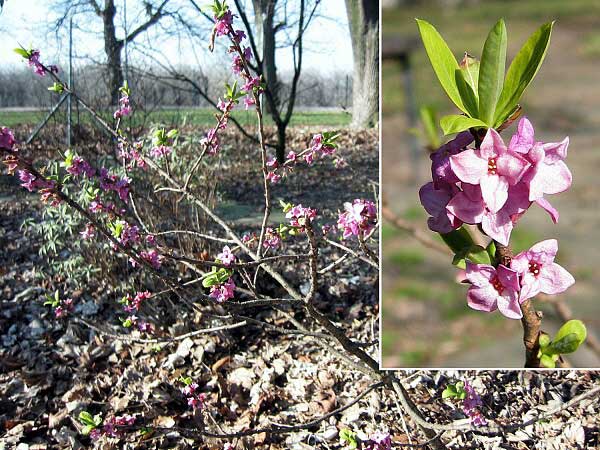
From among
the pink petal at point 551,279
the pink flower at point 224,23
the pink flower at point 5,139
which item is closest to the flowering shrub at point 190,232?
the pink flower at point 224,23

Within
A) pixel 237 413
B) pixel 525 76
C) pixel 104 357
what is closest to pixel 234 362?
pixel 237 413

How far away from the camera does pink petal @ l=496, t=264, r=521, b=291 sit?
64 cm

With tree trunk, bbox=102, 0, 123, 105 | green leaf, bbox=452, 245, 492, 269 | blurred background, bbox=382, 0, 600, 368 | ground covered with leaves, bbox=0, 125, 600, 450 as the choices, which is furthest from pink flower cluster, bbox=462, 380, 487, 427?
tree trunk, bbox=102, 0, 123, 105

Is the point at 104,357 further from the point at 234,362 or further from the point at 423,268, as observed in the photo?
the point at 423,268

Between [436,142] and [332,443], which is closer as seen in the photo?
[436,142]

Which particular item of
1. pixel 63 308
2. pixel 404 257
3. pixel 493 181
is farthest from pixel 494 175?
pixel 63 308

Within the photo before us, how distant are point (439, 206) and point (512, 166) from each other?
3.2 inches

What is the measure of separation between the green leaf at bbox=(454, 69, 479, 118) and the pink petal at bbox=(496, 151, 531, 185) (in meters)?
0.05

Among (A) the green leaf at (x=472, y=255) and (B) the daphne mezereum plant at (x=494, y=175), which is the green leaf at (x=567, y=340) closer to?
(B) the daphne mezereum plant at (x=494, y=175)

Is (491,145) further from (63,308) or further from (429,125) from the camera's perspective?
(63,308)

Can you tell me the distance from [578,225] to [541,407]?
22.3 inches

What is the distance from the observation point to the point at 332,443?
1747 millimetres

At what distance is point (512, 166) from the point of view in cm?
61

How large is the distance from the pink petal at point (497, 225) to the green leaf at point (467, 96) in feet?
0.35
